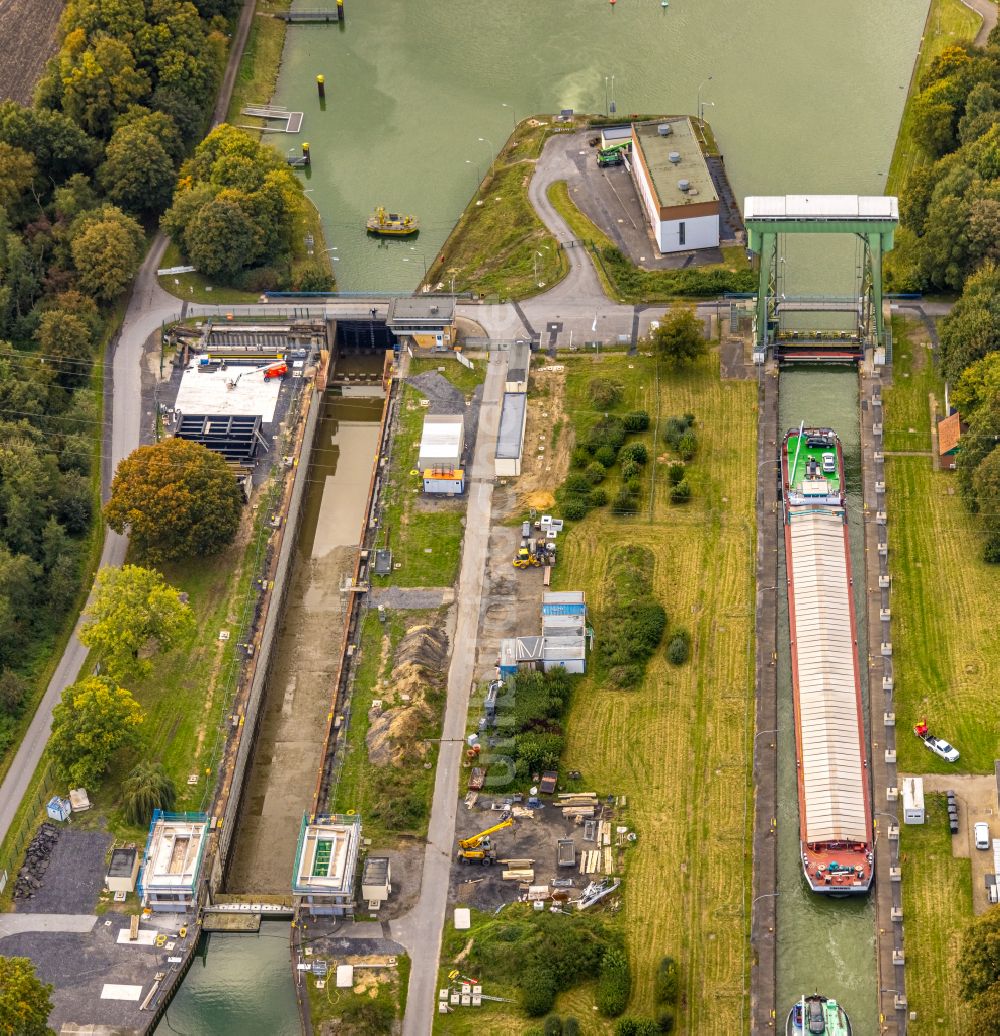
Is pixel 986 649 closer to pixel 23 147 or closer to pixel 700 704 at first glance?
pixel 700 704

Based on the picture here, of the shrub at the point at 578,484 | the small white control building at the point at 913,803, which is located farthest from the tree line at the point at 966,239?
the shrub at the point at 578,484

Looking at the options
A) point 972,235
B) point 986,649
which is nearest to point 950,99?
point 972,235

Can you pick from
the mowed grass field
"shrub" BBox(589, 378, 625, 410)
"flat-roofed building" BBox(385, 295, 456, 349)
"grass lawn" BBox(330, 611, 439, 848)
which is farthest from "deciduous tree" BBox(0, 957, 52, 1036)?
"flat-roofed building" BBox(385, 295, 456, 349)

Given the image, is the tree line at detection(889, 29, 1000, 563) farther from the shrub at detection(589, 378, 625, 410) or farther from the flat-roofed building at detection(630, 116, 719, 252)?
the shrub at detection(589, 378, 625, 410)

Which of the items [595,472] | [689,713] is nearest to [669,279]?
[595,472]

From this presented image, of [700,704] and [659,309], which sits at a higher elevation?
[659,309]

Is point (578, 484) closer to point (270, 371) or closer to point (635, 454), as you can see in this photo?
point (635, 454)

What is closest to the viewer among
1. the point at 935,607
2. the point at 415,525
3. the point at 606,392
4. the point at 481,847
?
the point at 481,847
